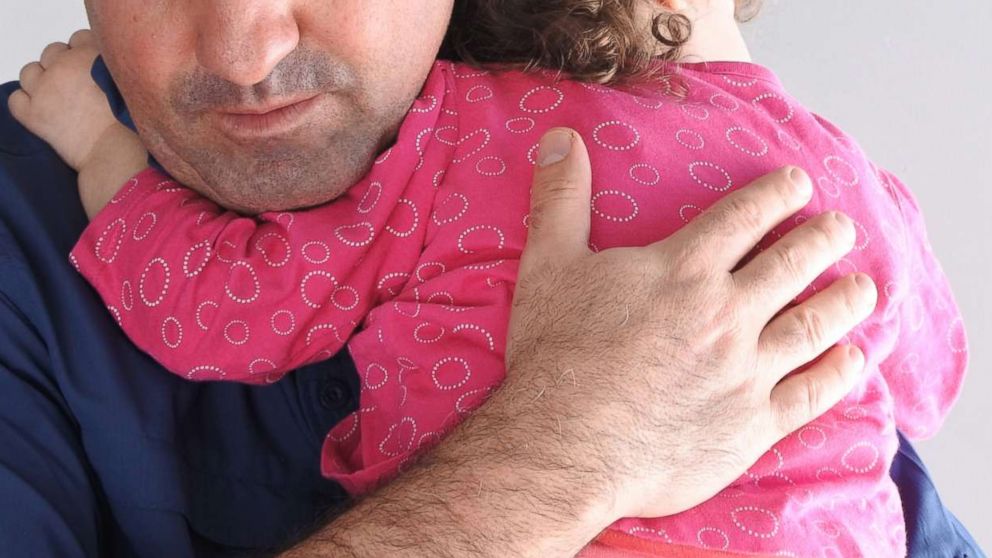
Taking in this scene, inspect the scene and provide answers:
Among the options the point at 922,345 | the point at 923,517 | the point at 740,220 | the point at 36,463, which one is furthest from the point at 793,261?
the point at 36,463

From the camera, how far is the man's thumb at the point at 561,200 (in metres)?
0.90

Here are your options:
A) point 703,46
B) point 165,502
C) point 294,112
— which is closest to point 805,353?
point 703,46

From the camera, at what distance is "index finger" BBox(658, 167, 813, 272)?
35.1 inches

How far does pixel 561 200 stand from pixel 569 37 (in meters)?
0.24

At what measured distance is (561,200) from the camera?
0.90 metres

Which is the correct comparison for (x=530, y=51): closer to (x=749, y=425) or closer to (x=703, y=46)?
(x=703, y=46)

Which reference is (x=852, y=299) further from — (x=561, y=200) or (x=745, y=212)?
(x=561, y=200)

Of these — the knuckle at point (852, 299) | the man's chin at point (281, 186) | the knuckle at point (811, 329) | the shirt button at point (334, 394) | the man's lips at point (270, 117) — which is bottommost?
the shirt button at point (334, 394)

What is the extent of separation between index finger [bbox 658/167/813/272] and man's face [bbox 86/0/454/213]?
0.31 meters

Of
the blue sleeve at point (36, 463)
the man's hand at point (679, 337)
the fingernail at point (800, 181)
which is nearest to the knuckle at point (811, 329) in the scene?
the man's hand at point (679, 337)

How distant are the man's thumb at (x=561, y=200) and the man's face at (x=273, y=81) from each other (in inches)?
7.4

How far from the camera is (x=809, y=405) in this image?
35.3 inches

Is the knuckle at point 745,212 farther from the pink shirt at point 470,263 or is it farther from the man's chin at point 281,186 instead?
the man's chin at point 281,186

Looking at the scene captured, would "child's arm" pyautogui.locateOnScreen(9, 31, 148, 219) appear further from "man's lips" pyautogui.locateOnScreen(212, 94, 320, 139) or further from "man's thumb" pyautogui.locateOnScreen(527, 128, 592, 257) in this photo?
"man's thumb" pyautogui.locateOnScreen(527, 128, 592, 257)
